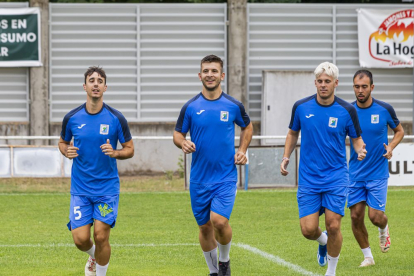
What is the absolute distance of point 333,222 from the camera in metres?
8.68

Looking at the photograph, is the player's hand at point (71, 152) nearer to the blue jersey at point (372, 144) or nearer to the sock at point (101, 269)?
the sock at point (101, 269)

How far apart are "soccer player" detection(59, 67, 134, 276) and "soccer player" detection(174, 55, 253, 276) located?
27.9 inches

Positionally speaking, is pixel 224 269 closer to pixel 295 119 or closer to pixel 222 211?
pixel 222 211

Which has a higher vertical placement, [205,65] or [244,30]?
[244,30]

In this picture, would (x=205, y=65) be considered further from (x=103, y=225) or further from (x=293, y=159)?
(x=293, y=159)

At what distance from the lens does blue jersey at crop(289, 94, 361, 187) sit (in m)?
8.77

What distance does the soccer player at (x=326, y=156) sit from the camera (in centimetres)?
873

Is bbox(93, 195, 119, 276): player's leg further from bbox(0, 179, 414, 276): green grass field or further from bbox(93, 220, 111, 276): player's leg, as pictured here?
bbox(0, 179, 414, 276): green grass field

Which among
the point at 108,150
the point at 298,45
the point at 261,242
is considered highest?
the point at 298,45

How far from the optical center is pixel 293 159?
18.7m

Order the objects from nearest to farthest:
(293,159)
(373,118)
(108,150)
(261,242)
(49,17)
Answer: (108,150) < (373,118) < (261,242) < (293,159) < (49,17)

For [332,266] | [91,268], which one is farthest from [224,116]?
[91,268]

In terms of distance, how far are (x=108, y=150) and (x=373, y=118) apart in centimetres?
343

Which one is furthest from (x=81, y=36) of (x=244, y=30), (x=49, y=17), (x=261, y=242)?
(x=261, y=242)
